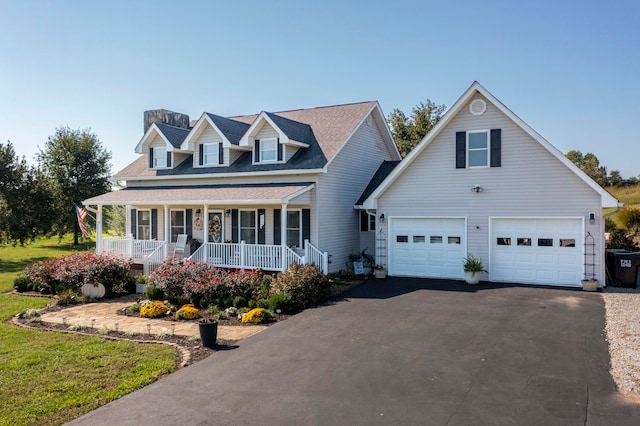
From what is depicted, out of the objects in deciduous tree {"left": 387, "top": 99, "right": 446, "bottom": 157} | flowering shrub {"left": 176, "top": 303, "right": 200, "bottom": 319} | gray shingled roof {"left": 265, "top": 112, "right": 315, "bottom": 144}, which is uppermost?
deciduous tree {"left": 387, "top": 99, "right": 446, "bottom": 157}

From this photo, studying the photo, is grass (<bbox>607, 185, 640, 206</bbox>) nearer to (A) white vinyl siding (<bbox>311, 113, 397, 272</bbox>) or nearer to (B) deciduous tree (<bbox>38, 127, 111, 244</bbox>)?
(A) white vinyl siding (<bbox>311, 113, 397, 272</bbox>)

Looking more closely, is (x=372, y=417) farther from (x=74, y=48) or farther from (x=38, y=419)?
(x=74, y=48)

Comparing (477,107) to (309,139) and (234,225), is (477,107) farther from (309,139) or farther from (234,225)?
(234,225)

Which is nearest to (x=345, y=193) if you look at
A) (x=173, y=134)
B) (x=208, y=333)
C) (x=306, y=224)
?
(x=306, y=224)

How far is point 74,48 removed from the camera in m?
14.2

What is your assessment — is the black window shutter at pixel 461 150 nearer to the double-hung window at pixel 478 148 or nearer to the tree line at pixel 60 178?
the double-hung window at pixel 478 148

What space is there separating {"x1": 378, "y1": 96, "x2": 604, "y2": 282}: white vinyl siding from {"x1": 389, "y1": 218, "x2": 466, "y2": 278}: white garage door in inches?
14.9

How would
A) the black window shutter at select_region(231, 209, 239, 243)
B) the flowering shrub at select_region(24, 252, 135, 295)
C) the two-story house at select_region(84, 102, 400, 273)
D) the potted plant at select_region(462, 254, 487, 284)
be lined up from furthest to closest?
1. the black window shutter at select_region(231, 209, 239, 243)
2. the two-story house at select_region(84, 102, 400, 273)
3. the flowering shrub at select_region(24, 252, 135, 295)
4. the potted plant at select_region(462, 254, 487, 284)

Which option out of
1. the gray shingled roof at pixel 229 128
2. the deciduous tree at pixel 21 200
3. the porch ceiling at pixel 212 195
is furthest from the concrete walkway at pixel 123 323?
the deciduous tree at pixel 21 200

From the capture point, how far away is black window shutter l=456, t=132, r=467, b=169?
17.0m

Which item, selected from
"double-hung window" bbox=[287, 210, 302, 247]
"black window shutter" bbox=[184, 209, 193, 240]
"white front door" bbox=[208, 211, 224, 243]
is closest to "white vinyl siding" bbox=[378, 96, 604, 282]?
"double-hung window" bbox=[287, 210, 302, 247]

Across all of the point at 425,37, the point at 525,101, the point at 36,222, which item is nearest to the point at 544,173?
the point at 425,37

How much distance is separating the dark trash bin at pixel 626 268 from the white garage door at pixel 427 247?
16.6 ft

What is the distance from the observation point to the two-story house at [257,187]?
58.7 feet
